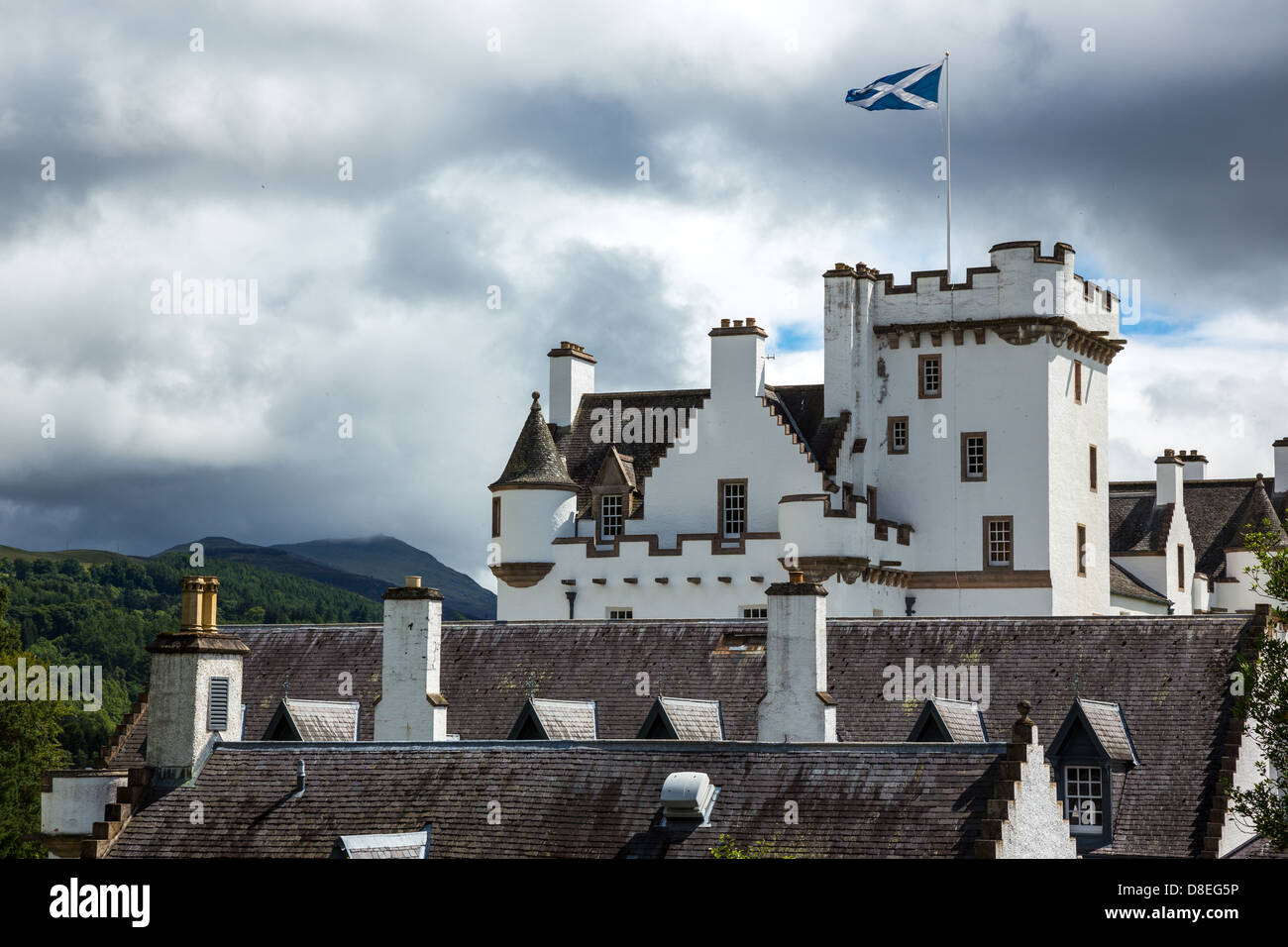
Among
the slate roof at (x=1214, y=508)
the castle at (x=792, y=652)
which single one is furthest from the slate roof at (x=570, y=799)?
the slate roof at (x=1214, y=508)

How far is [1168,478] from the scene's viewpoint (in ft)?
256

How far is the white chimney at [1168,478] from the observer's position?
77.6 metres

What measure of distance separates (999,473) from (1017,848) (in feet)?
127

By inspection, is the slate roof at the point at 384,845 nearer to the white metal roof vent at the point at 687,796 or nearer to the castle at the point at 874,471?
the white metal roof vent at the point at 687,796

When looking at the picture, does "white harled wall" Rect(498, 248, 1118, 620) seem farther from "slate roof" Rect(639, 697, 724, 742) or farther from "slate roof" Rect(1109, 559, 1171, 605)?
"slate roof" Rect(639, 697, 724, 742)

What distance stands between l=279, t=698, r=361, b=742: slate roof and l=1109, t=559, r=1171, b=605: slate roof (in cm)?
3696

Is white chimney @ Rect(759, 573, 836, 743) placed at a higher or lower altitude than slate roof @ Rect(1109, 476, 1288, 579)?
lower

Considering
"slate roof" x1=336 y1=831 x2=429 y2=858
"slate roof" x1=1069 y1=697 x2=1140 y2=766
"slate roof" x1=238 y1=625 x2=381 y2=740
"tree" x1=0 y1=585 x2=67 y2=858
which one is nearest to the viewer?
"slate roof" x1=336 y1=831 x2=429 y2=858

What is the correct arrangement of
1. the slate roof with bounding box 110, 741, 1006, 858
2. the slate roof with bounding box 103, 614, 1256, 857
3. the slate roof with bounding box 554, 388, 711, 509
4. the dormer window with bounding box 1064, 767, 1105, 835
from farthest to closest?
the slate roof with bounding box 554, 388, 711, 509
the slate roof with bounding box 103, 614, 1256, 857
the dormer window with bounding box 1064, 767, 1105, 835
the slate roof with bounding box 110, 741, 1006, 858

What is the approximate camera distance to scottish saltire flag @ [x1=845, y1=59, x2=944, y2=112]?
61812 mm

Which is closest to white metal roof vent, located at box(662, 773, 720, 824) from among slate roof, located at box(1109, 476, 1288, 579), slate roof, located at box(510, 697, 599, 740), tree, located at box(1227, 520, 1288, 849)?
tree, located at box(1227, 520, 1288, 849)

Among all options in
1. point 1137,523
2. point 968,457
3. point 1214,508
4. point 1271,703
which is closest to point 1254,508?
point 1214,508

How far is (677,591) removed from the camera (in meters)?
62.9
